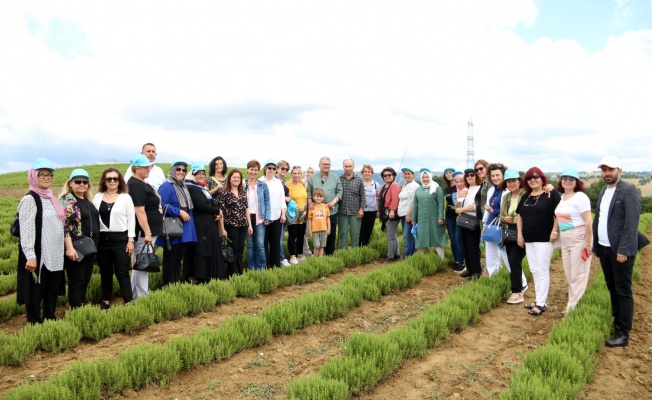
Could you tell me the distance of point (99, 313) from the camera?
4.60 metres

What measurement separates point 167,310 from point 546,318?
4614 mm

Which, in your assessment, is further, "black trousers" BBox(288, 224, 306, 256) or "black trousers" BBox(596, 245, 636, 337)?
"black trousers" BBox(288, 224, 306, 256)

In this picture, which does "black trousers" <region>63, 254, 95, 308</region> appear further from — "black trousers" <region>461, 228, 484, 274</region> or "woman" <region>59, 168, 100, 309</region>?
"black trousers" <region>461, 228, 484, 274</region>

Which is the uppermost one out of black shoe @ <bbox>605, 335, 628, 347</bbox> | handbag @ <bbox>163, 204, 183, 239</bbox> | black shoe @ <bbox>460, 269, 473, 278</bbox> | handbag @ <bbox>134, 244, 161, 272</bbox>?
handbag @ <bbox>163, 204, 183, 239</bbox>

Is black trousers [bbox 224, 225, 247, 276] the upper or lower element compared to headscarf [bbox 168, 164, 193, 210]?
lower

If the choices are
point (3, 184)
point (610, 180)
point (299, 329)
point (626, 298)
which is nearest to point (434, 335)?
point (299, 329)

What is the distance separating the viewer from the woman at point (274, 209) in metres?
7.30

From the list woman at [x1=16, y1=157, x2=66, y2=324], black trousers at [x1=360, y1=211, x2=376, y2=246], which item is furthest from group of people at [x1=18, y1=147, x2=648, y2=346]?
black trousers at [x1=360, y1=211, x2=376, y2=246]

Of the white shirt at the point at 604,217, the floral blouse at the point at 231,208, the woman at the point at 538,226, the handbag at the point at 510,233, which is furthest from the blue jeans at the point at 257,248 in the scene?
the white shirt at the point at 604,217

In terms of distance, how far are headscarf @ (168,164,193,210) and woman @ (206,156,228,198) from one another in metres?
0.54

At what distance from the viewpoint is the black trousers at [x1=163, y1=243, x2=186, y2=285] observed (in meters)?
6.01

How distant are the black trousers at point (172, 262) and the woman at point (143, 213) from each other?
0.32 metres

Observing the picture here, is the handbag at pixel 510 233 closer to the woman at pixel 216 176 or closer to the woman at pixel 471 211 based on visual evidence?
the woman at pixel 471 211

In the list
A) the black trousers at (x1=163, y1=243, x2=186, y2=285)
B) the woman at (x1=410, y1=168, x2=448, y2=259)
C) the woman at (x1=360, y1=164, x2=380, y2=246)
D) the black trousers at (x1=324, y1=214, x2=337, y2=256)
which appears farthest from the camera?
the woman at (x1=360, y1=164, x2=380, y2=246)
